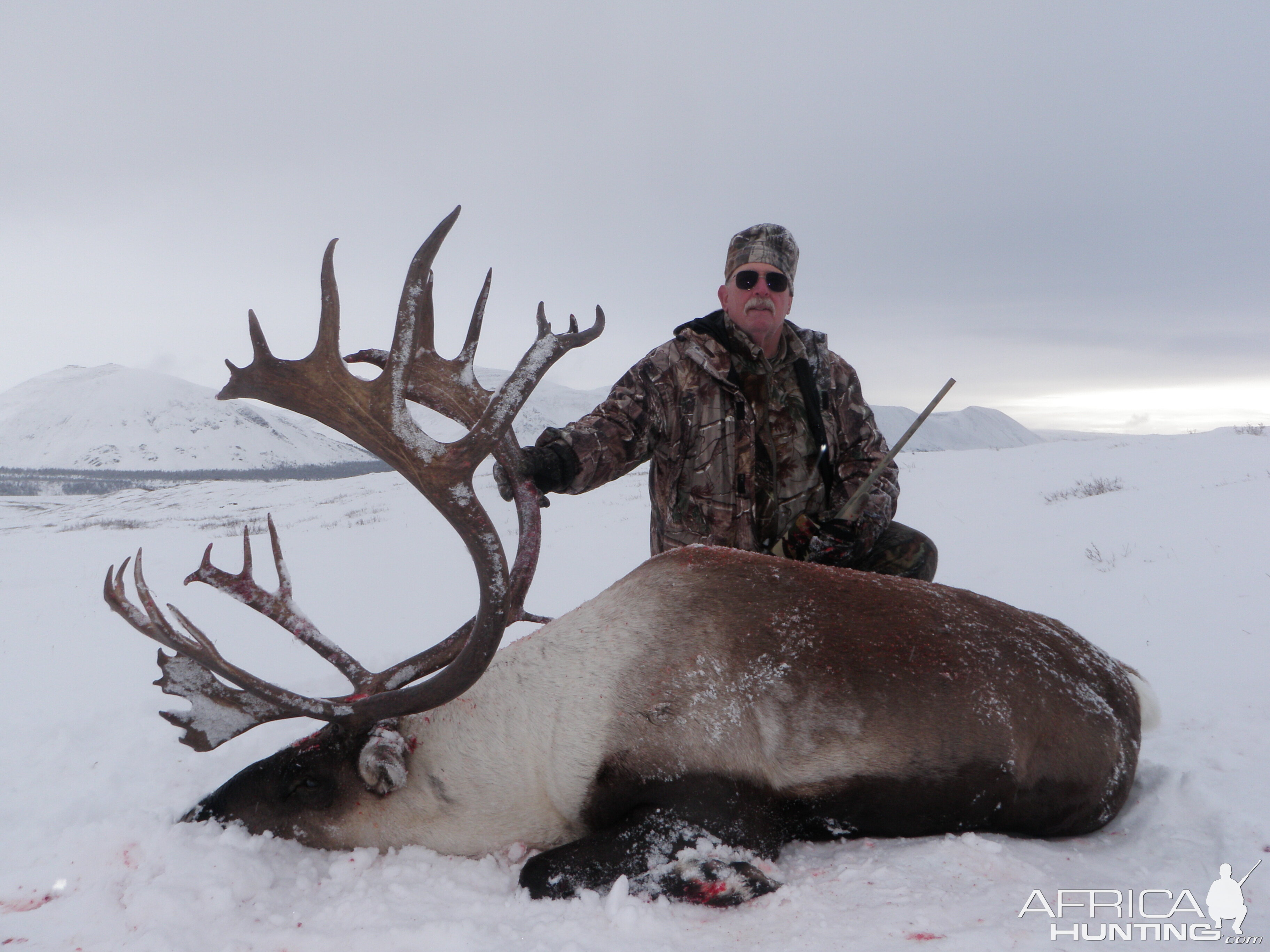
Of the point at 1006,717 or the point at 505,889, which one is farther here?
the point at 1006,717

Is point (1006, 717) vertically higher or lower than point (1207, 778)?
higher

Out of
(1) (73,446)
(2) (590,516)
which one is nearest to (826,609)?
(2) (590,516)

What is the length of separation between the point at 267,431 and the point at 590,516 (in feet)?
579

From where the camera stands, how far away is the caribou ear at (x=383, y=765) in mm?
2568

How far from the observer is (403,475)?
241cm

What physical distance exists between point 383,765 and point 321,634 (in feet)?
1.63

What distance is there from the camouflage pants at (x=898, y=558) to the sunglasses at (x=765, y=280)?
140cm

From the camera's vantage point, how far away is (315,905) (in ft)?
7.20

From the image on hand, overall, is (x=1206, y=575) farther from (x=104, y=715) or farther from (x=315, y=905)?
(x=104, y=715)

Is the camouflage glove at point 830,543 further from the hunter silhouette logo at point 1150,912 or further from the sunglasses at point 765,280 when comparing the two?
the hunter silhouette logo at point 1150,912

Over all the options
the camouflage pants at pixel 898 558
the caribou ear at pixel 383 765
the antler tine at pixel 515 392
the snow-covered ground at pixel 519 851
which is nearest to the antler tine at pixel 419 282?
the antler tine at pixel 515 392

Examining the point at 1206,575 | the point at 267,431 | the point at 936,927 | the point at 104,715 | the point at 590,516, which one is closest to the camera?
the point at 936,927

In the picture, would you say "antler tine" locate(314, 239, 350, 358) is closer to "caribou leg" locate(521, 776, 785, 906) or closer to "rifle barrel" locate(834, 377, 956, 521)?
"caribou leg" locate(521, 776, 785, 906)

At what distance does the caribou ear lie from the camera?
2.57 metres
